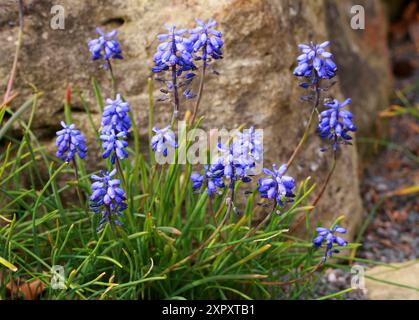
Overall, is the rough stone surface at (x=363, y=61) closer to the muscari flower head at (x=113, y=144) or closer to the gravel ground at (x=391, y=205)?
the gravel ground at (x=391, y=205)

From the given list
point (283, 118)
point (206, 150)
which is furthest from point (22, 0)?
point (283, 118)

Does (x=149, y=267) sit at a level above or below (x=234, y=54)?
below

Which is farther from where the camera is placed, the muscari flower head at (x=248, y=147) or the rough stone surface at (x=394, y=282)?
the rough stone surface at (x=394, y=282)

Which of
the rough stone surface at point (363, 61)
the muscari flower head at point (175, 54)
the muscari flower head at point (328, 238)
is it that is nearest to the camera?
the muscari flower head at point (175, 54)

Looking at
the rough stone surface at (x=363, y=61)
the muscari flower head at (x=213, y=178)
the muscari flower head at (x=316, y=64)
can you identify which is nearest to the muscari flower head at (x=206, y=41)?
the muscari flower head at (x=316, y=64)

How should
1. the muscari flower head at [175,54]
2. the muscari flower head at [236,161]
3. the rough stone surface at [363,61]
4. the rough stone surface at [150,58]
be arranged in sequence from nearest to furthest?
the muscari flower head at [236,161] < the muscari flower head at [175,54] < the rough stone surface at [150,58] < the rough stone surface at [363,61]

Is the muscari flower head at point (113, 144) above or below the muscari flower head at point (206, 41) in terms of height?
below

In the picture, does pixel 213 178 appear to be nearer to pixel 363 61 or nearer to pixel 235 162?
pixel 235 162
